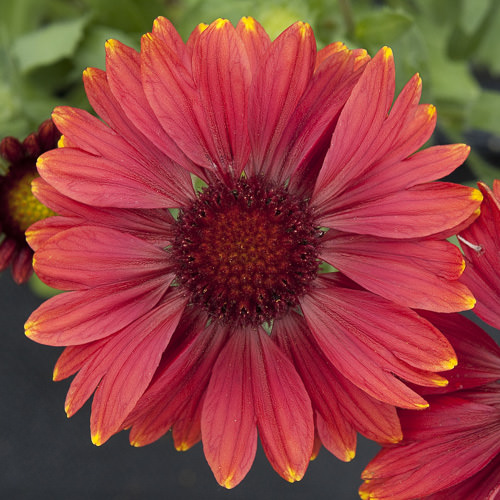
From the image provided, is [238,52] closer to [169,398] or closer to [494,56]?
[169,398]

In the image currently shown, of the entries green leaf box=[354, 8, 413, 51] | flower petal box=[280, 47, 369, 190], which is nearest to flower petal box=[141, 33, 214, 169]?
flower petal box=[280, 47, 369, 190]

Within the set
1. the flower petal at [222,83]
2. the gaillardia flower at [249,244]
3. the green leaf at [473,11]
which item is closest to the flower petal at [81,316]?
the gaillardia flower at [249,244]

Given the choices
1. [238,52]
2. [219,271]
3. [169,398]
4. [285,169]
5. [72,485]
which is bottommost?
[72,485]

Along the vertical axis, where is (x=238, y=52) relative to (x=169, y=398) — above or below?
above

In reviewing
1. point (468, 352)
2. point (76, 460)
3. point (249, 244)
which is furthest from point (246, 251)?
point (76, 460)

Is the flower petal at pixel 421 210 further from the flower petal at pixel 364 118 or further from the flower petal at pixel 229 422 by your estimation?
the flower petal at pixel 229 422

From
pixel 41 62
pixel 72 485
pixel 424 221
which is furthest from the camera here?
pixel 72 485

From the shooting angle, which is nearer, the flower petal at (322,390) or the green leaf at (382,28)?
the flower petal at (322,390)

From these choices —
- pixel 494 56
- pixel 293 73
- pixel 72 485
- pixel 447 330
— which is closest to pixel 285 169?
pixel 293 73
